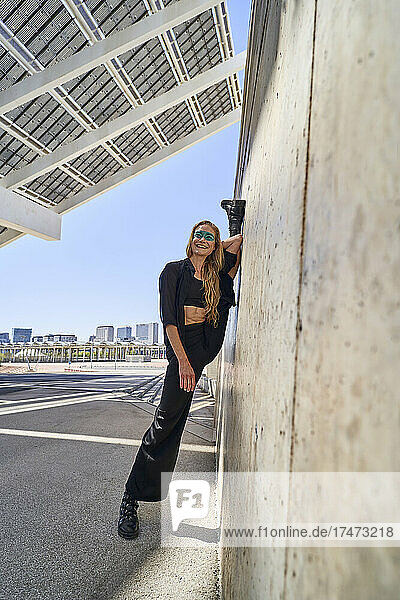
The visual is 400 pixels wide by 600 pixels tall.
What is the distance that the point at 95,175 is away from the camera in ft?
45.7

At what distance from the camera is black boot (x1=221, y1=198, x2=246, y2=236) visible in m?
2.72

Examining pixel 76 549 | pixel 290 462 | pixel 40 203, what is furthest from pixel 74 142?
pixel 290 462

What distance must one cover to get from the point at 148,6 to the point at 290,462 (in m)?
10.5

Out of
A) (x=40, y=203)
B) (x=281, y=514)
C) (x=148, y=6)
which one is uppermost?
(x=148, y=6)

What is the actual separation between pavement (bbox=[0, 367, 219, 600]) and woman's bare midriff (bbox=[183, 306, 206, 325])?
1126 millimetres

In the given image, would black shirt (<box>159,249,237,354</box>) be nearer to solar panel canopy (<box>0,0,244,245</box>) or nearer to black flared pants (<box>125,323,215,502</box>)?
black flared pants (<box>125,323,215,502</box>)

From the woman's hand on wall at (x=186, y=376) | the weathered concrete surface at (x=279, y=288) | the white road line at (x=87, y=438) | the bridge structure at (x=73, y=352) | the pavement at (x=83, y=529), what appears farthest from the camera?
the bridge structure at (x=73, y=352)

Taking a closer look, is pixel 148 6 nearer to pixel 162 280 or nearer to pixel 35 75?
pixel 35 75

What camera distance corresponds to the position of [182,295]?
2439 millimetres

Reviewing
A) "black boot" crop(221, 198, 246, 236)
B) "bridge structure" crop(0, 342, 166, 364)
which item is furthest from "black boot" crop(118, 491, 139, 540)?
"bridge structure" crop(0, 342, 166, 364)

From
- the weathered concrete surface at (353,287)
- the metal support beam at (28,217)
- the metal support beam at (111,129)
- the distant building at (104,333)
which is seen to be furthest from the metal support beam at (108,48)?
the distant building at (104,333)

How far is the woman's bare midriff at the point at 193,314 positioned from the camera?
250cm

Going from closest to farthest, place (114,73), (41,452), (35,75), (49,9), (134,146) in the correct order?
(41,452), (49,9), (35,75), (114,73), (134,146)

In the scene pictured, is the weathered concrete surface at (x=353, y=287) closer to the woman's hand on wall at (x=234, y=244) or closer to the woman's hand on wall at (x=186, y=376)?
the woman's hand on wall at (x=186, y=376)
